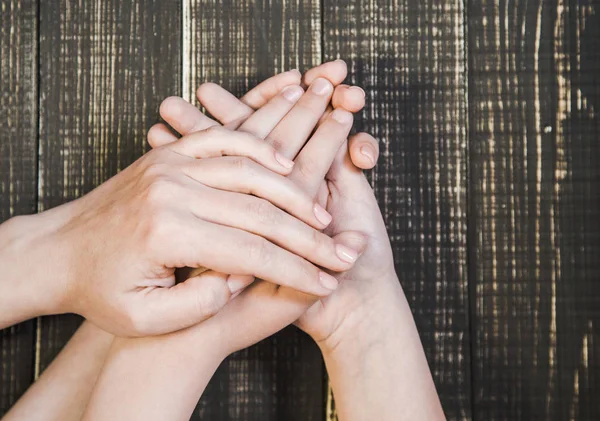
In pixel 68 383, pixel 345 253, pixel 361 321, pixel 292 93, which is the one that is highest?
pixel 292 93

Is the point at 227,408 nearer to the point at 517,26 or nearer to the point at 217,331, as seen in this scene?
the point at 217,331

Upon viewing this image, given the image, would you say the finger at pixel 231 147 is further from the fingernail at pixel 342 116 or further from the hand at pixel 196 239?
the fingernail at pixel 342 116

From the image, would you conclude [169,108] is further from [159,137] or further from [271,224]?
[271,224]

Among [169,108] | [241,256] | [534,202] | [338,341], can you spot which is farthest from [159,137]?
[534,202]

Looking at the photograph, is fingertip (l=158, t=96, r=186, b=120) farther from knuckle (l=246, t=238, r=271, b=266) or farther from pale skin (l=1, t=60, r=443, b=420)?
knuckle (l=246, t=238, r=271, b=266)

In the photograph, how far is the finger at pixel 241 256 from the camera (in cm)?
65

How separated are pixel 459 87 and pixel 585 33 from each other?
216 mm

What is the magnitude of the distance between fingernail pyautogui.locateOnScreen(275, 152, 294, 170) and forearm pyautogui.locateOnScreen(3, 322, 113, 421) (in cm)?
38

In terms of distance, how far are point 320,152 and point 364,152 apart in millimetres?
68

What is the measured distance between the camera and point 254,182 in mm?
682

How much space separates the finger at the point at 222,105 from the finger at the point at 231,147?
10 centimetres

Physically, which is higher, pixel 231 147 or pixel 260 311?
pixel 231 147

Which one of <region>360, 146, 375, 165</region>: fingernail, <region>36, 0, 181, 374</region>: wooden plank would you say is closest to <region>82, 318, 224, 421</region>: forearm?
<region>36, 0, 181, 374</region>: wooden plank

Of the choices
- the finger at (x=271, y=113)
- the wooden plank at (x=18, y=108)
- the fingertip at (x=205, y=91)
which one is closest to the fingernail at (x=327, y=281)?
the finger at (x=271, y=113)
